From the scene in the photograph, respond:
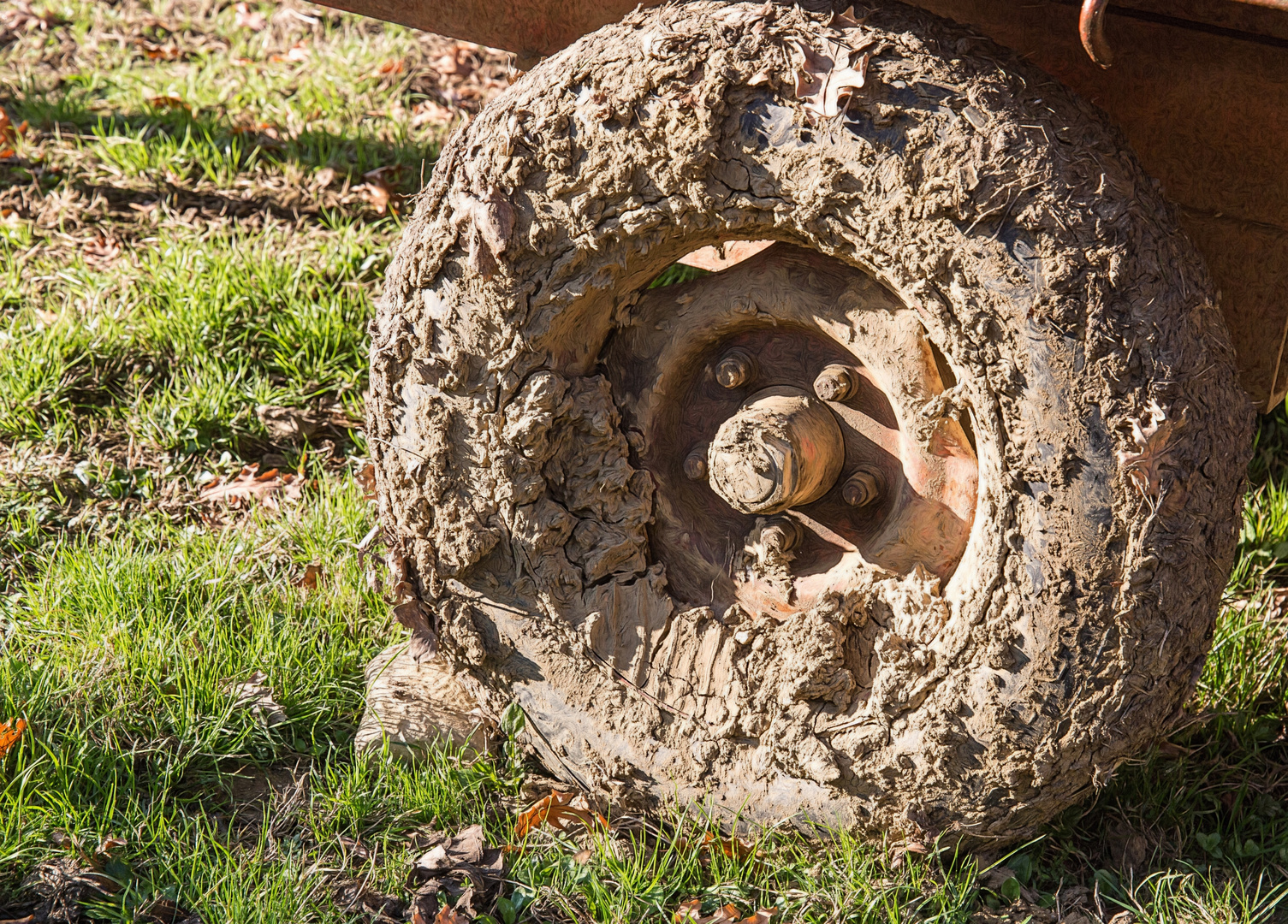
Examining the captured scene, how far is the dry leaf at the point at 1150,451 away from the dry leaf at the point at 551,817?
1276 mm

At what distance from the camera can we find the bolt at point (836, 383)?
2.13 meters

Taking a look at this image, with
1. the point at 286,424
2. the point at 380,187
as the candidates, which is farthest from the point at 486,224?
the point at 380,187

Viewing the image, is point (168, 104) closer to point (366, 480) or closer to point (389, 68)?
point (389, 68)

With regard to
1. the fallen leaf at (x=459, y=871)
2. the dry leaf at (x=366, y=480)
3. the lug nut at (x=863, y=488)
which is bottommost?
the fallen leaf at (x=459, y=871)

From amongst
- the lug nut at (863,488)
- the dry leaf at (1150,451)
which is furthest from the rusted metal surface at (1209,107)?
the lug nut at (863,488)

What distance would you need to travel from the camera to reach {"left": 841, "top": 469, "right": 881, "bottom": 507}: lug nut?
85.0 inches

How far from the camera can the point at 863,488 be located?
2.16 meters

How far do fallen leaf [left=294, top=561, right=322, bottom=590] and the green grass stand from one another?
4 cm

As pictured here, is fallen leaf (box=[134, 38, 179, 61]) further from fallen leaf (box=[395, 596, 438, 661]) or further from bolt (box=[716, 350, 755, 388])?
bolt (box=[716, 350, 755, 388])

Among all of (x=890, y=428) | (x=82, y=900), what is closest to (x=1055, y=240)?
(x=890, y=428)

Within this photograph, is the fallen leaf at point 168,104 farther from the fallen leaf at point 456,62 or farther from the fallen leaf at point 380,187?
the fallen leaf at point 456,62

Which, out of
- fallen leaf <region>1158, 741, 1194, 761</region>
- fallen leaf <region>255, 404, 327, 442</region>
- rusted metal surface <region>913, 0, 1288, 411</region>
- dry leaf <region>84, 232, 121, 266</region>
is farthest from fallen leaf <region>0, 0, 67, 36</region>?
fallen leaf <region>1158, 741, 1194, 761</region>

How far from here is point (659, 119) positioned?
1902 millimetres

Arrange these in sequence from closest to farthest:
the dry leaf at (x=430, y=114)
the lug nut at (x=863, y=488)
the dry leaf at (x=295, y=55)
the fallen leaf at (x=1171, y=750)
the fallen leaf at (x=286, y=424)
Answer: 1. the lug nut at (x=863, y=488)
2. the fallen leaf at (x=1171, y=750)
3. the fallen leaf at (x=286, y=424)
4. the dry leaf at (x=430, y=114)
5. the dry leaf at (x=295, y=55)
